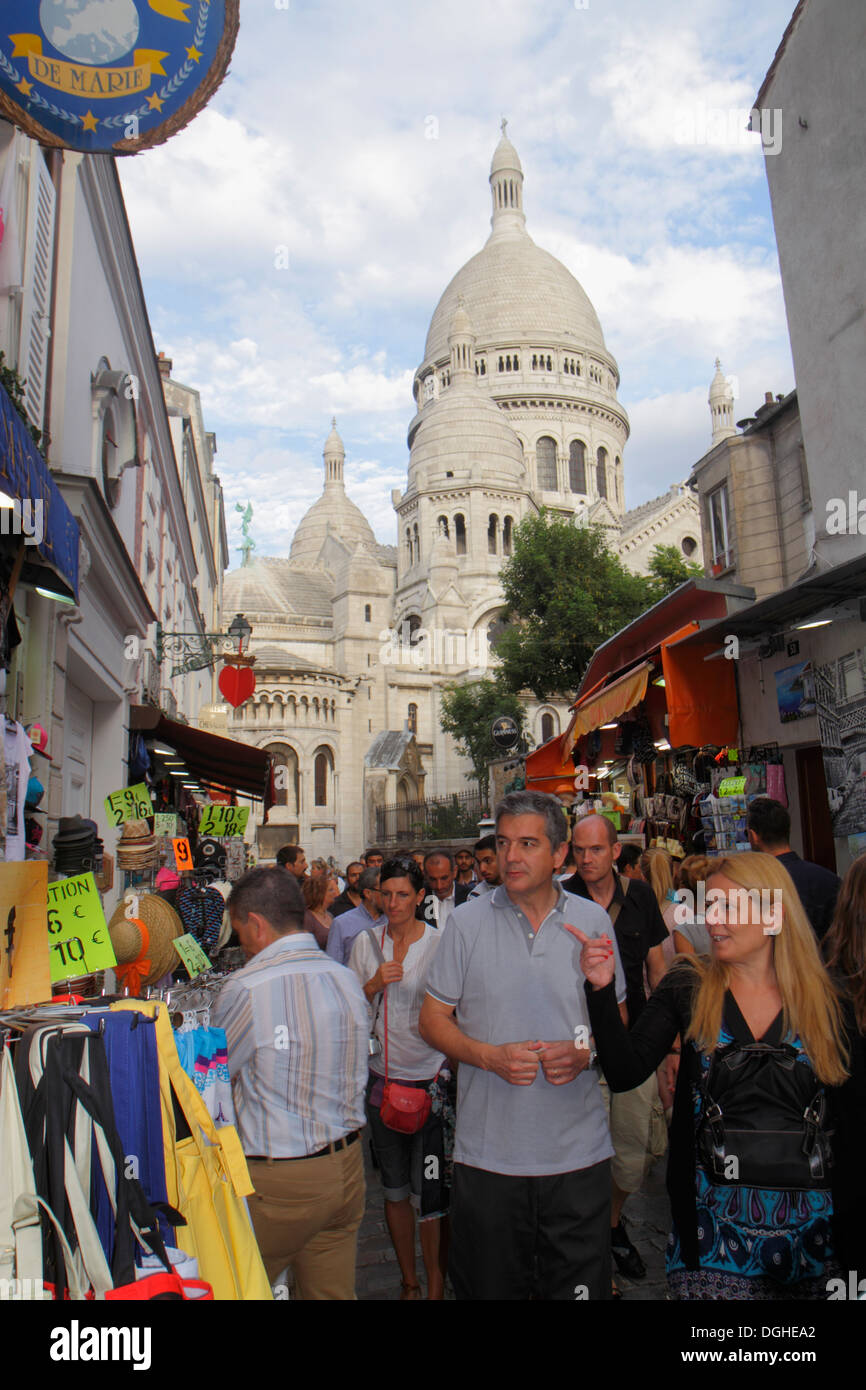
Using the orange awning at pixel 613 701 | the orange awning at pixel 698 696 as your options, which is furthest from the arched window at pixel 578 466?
the orange awning at pixel 698 696

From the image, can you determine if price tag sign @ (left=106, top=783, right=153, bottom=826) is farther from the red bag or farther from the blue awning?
the red bag

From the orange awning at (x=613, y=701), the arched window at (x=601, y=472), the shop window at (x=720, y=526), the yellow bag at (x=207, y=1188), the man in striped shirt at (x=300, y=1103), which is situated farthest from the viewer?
the arched window at (x=601, y=472)

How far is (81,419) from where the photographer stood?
7848mm

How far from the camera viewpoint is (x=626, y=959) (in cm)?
448

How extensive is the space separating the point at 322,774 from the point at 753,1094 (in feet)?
155

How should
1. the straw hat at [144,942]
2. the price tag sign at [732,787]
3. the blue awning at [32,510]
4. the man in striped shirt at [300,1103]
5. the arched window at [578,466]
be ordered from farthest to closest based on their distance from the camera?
1. the arched window at [578,466]
2. the price tag sign at [732,787]
3. the straw hat at [144,942]
4. the blue awning at [32,510]
5. the man in striped shirt at [300,1103]

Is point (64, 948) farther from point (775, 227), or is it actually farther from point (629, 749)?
point (775, 227)

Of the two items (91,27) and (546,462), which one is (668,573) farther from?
(546,462)

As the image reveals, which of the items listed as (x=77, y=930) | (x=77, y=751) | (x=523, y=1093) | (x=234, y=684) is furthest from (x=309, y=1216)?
(x=234, y=684)

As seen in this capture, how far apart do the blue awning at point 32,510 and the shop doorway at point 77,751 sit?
116 inches

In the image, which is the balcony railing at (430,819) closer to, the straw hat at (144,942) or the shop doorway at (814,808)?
the shop doorway at (814,808)

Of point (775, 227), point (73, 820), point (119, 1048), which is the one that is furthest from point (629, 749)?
point (119, 1048)

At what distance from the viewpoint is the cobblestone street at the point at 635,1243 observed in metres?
4.17

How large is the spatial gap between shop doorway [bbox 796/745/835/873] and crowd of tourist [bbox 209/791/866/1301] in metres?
5.06
